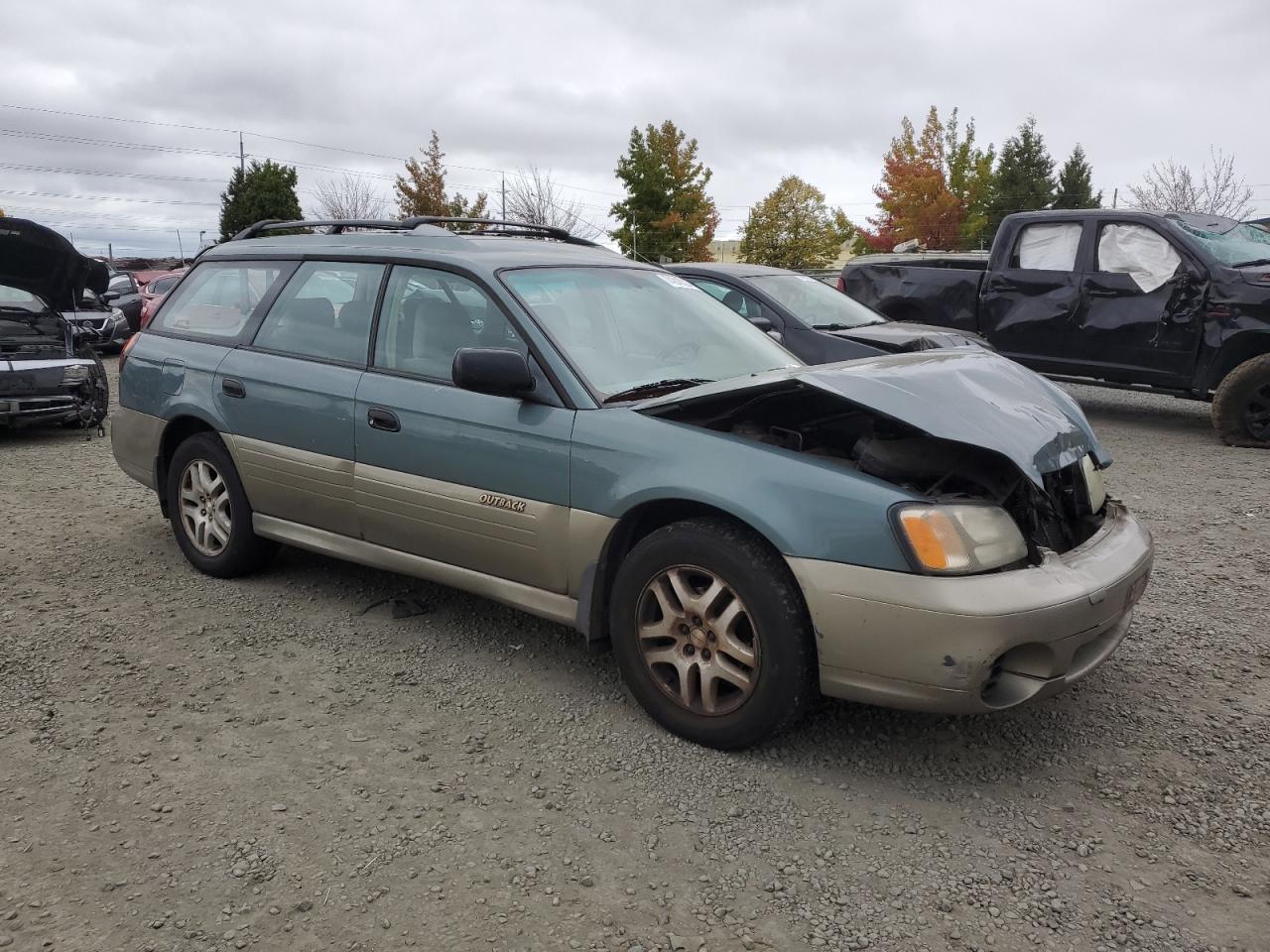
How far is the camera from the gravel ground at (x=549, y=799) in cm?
247

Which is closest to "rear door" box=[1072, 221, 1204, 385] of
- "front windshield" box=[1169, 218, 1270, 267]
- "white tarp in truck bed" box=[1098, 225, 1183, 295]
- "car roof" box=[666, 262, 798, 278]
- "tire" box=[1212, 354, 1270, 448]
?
"white tarp in truck bed" box=[1098, 225, 1183, 295]

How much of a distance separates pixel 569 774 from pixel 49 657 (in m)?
2.31

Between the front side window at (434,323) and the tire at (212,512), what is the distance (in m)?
1.16

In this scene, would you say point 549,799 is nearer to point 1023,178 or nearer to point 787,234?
point 787,234

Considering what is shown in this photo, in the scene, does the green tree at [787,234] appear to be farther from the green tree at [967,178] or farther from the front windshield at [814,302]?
the front windshield at [814,302]

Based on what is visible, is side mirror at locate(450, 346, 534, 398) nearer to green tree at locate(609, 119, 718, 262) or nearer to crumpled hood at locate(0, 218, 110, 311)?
crumpled hood at locate(0, 218, 110, 311)

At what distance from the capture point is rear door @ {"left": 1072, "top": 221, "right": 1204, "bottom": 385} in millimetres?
8891

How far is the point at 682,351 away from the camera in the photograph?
4113mm

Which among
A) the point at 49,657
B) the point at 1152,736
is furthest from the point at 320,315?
the point at 1152,736

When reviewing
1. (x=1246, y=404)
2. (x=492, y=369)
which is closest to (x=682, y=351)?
(x=492, y=369)

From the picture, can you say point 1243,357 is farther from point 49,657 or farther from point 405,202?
point 405,202

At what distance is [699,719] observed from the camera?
129 inches

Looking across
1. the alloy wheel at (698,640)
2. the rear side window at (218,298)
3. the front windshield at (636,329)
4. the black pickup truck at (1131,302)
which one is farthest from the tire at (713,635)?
the black pickup truck at (1131,302)

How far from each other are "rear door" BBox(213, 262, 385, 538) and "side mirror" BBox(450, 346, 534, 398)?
0.84 meters
